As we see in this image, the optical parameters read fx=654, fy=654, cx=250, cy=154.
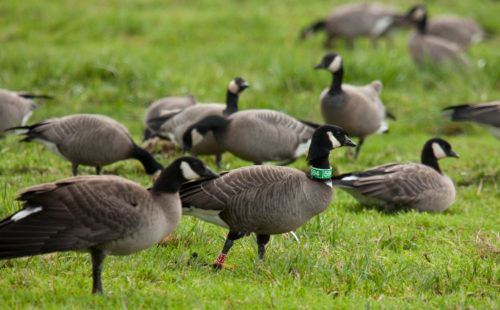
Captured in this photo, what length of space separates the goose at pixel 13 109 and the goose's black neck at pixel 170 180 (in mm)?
5492

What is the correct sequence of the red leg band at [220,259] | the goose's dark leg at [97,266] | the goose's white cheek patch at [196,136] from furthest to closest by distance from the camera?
the goose's white cheek patch at [196,136]
the red leg band at [220,259]
the goose's dark leg at [97,266]

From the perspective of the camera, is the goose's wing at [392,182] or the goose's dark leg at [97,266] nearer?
the goose's dark leg at [97,266]

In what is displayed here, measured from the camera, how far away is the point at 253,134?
888 centimetres

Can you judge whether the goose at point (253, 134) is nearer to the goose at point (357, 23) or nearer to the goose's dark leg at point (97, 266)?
the goose's dark leg at point (97, 266)

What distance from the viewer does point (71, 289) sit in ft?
16.8

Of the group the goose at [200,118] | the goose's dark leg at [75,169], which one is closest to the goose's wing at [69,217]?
the goose's dark leg at [75,169]

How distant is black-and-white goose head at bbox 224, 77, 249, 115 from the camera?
10000mm

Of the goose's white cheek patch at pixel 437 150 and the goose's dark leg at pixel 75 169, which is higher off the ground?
the goose's white cheek patch at pixel 437 150

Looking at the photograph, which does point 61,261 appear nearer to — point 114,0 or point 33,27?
point 33,27

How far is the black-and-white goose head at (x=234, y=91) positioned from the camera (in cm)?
1000

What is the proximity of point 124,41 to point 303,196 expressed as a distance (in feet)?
37.4

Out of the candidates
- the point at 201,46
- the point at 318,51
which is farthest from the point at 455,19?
the point at 201,46

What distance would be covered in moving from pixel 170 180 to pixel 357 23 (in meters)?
13.8

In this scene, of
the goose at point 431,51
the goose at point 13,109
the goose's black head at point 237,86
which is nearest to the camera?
the goose at point 13,109
